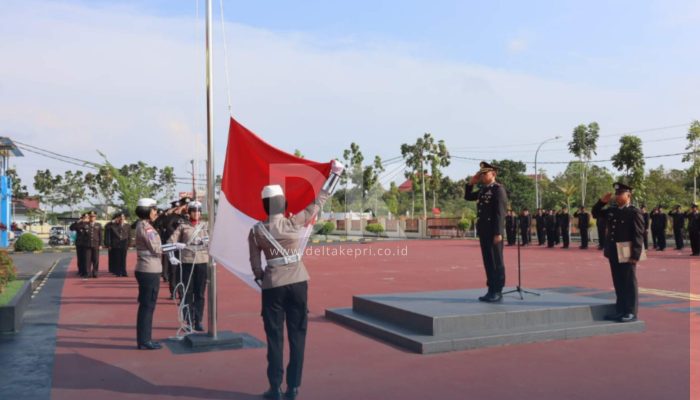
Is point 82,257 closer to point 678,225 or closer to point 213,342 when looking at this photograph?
point 213,342

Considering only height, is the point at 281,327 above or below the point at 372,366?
above

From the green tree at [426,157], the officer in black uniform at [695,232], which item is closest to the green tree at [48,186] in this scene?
the green tree at [426,157]

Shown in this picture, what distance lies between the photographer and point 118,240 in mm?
14656

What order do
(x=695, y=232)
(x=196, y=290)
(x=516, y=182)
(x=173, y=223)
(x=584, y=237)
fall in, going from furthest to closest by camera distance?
1. (x=516, y=182)
2. (x=584, y=237)
3. (x=695, y=232)
4. (x=173, y=223)
5. (x=196, y=290)

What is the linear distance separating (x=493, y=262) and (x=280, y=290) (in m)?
3.75

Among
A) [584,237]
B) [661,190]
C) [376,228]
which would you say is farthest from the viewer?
[661,190]

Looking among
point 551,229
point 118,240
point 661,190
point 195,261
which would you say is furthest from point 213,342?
point 661,190

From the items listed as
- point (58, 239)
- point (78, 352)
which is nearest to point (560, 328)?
point (78, 352)

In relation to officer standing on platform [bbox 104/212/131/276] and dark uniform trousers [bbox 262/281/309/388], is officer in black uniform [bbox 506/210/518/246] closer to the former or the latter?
officer standing on platform [bbox 104/212/131/276]

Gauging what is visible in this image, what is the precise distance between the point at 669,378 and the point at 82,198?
241 ft

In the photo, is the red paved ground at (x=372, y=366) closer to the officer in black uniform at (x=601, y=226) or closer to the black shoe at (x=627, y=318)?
the black shoe at (x=627, y=318)

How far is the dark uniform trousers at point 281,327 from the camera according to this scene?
15.0ft

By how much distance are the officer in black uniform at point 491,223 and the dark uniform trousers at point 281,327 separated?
3.42 m

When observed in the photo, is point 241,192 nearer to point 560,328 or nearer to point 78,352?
point 78,352
